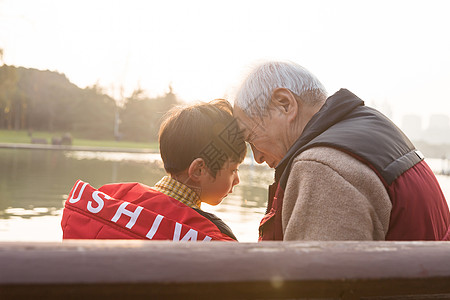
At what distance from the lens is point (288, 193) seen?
1209 mm

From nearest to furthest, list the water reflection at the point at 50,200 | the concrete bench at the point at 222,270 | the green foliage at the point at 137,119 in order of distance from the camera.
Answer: the concrete bench at the point at 222,270 < the water reflection at the point at 50,200 < the green foliage at the point at 137,119

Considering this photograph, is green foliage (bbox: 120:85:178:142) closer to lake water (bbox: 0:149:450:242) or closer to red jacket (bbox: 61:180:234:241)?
lake water (bbox: 0:149:450:242)

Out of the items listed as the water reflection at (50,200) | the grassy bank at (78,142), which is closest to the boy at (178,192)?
the water reflection at (50,200)

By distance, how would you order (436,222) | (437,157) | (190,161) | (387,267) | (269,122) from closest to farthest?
(387,267), (436,222), (269,122), (190,161), (437,157)

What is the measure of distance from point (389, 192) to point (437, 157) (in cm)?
11127

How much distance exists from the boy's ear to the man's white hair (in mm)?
334

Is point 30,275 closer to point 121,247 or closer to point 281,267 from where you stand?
point 121,247

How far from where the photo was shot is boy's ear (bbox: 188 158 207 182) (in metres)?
1.98

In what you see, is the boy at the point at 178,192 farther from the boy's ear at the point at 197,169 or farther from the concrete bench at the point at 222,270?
the concrete bench at the point at 222,270

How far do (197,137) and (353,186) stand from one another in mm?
1010

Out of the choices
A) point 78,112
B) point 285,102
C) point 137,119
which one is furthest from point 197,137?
point 78,112

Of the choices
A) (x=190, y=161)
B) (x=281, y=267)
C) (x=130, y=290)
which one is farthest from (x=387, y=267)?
(x=190, y=161)

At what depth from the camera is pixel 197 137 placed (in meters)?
2.02

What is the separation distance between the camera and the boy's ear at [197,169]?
1980 millimetres
